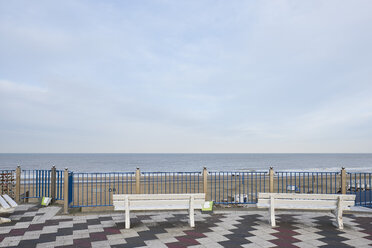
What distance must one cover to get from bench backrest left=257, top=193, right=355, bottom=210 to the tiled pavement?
501 mm

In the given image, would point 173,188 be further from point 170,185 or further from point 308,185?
point 308,185

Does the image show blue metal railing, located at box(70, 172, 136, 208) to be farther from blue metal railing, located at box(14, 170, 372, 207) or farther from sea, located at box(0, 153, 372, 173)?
sea, located at box(0, 153, 372, 173)

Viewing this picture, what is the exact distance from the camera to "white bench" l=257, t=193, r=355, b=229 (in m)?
6.91

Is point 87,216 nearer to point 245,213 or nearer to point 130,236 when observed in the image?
point 130,236

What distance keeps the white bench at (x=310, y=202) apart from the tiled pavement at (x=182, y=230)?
44 centimetres

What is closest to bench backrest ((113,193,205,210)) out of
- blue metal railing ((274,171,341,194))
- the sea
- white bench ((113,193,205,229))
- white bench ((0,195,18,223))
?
white bench ((113,193,205,229))

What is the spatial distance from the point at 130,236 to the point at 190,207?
160 cm

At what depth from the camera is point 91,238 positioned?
592 centimetres

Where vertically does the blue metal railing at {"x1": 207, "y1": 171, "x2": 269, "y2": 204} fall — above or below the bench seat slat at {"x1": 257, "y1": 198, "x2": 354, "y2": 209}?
below

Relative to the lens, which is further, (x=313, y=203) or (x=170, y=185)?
(x=170, y=185)

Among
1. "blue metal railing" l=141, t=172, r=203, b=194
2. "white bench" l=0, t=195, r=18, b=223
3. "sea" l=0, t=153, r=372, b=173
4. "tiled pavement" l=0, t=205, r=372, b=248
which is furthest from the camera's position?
"sea" l=0, t=153, r=372, b=173

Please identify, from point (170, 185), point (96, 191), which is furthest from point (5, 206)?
point (170, 185)

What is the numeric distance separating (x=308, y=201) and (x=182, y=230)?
313 cm

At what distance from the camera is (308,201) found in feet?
22.7
